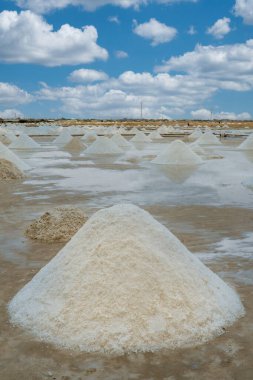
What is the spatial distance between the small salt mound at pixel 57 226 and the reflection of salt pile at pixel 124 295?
2.11m

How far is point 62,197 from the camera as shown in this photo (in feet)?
30.8

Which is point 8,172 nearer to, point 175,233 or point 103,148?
point 175,233

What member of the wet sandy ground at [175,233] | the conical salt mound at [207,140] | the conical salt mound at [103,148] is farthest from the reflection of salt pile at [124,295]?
the conical salt mound at [207,140]

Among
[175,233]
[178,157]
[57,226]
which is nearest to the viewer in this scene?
[57,226]

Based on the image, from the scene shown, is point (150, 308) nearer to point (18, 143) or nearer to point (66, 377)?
point (66, 377)

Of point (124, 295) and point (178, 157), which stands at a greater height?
point (178, 157)

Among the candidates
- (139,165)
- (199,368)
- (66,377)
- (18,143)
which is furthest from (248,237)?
(18,143)

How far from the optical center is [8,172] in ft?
39.1

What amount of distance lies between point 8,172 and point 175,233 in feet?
21.6

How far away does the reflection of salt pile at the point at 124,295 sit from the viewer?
3240mm

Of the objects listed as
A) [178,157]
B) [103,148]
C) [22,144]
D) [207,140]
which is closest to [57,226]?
[178,157]

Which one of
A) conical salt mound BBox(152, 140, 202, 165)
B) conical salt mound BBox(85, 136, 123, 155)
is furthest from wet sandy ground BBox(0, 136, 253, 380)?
conical salt mound BBox(85, 136, 123, 155)

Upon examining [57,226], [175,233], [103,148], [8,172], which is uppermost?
[103,148]

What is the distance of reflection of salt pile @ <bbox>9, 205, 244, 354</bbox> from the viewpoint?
3.24m
